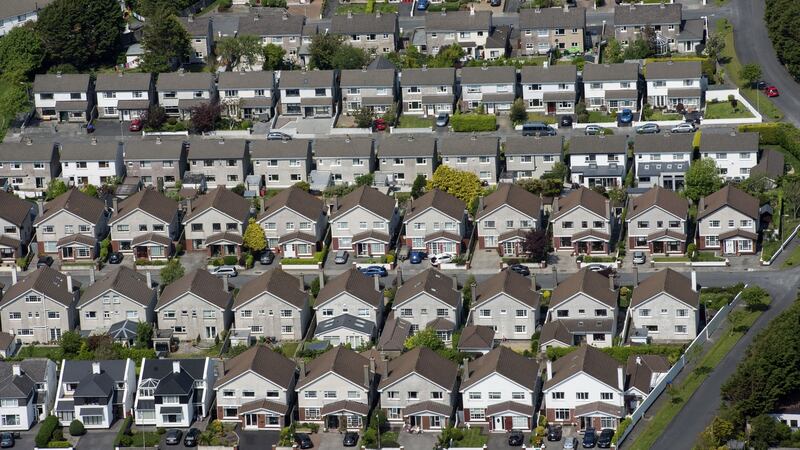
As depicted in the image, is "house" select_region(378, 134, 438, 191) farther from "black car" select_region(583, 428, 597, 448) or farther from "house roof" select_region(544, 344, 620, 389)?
"black car" select_region(583, 428, 597, 448)

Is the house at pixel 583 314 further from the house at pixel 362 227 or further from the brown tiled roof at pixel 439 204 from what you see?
the house at pixel 362 227

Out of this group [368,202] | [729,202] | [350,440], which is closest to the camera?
[350,440]

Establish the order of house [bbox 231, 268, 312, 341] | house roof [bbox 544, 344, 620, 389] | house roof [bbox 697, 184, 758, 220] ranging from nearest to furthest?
house roof [bbox 544, 344, 620, 389] → house [bbox 231, 268, 312, 341] → house roof [bbox 697, 184, 758, 220]

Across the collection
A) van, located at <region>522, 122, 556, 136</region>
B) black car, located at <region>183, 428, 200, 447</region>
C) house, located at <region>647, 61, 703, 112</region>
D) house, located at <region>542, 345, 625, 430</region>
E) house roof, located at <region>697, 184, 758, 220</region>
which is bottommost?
black car, located at <region>183, 428, 200, 447</region>

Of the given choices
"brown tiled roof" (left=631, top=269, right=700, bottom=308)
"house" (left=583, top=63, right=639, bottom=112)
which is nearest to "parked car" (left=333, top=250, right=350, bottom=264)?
"brown tiled roof" (left=631, top=269, right=700, bottom=308)

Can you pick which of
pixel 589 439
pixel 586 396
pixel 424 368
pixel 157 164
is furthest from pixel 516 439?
pixel 157 164

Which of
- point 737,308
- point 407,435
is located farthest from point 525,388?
point 737,308

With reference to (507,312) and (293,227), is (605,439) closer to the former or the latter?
(507,312)
